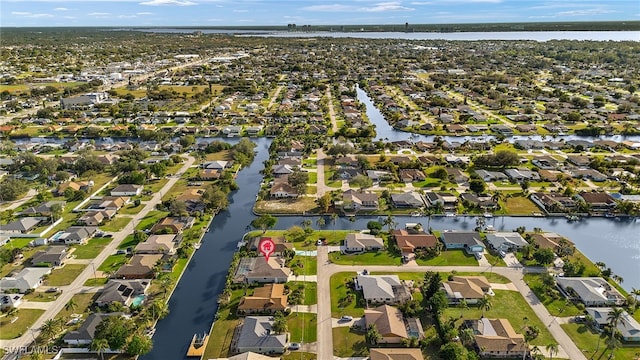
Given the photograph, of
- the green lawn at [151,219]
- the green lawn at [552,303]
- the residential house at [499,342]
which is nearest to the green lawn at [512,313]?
the green lawn at [552,303]

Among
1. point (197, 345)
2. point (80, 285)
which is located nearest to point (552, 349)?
point (197, 345)

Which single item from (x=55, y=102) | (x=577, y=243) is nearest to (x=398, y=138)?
(x=577, y=243)

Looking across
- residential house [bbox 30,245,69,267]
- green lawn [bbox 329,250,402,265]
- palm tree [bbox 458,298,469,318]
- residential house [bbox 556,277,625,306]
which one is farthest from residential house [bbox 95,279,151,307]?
residential house [bbox 556,277,625,306]

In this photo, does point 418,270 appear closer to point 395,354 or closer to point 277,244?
point 395,354

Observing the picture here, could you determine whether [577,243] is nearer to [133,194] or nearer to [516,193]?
[516,193]

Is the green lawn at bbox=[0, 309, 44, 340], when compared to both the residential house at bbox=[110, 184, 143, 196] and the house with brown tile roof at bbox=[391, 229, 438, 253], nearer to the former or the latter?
the residential house at bbox=[110, 184, 143, 196]
